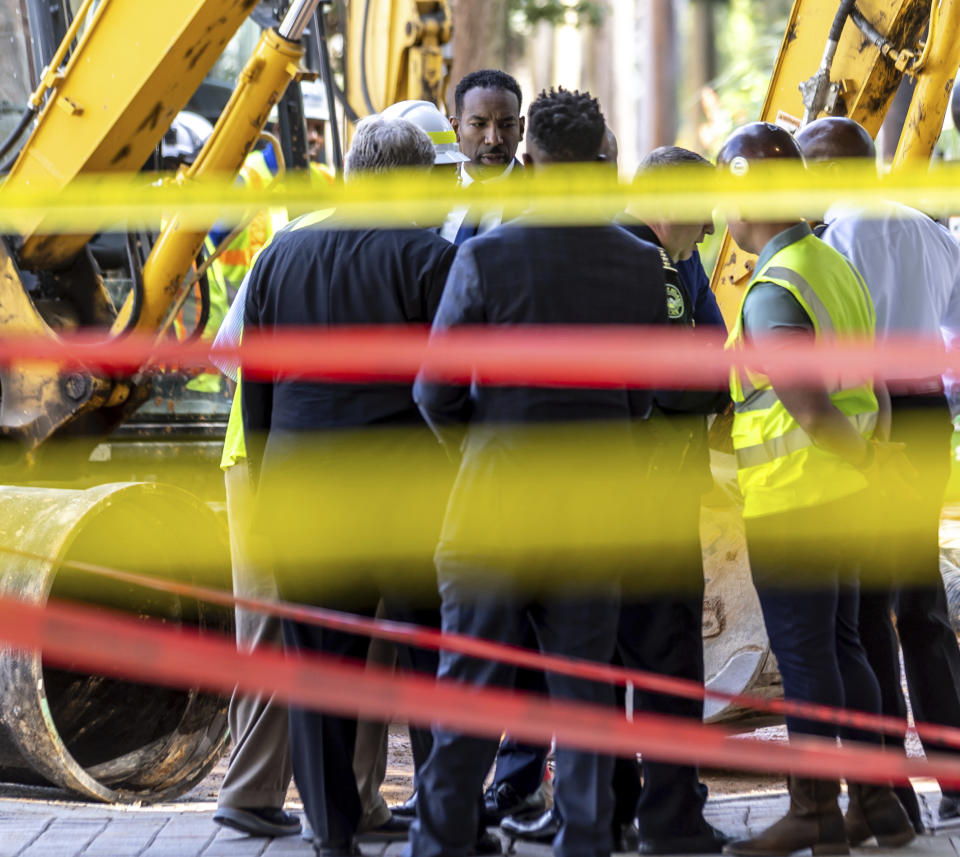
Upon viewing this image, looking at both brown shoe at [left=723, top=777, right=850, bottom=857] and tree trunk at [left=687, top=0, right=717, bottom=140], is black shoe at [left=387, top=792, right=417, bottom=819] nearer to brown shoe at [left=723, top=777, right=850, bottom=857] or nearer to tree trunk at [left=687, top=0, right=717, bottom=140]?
brown shoe at [left=723, top=777, right=850, bottom=857]

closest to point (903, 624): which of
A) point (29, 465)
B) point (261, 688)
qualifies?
point (261, 688)

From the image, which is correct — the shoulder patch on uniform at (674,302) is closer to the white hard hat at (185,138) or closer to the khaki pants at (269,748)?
the khaki pants at (269,748)

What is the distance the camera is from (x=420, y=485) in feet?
13.5

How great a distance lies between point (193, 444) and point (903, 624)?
3.86m

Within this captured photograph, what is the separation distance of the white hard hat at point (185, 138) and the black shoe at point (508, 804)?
12.0ft

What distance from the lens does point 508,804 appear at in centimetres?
458

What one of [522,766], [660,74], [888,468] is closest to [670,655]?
[522,766]

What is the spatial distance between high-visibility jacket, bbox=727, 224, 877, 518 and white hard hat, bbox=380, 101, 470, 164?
4.04ft

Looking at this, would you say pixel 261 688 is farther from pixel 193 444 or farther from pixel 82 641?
pixel 193 444

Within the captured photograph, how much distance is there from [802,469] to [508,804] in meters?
1.34

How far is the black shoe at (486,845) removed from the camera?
429cm

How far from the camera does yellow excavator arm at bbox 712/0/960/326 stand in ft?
19.3

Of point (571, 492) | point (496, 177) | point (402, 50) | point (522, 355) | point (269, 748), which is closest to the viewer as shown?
point (522, 355)

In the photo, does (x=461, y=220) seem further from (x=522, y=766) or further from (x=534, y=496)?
(x=522, y=766)
